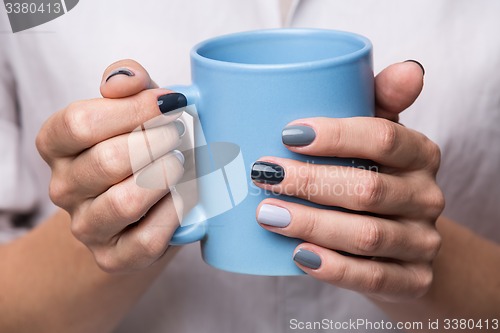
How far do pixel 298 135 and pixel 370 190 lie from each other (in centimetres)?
10

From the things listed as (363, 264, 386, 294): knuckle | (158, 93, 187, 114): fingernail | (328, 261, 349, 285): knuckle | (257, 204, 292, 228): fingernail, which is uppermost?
(158, 93, 187, 114): fingernail

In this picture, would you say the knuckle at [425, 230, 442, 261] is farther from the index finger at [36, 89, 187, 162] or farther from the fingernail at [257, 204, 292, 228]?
the index finger at [36, 89, 187, 162]

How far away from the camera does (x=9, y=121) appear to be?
1.08m

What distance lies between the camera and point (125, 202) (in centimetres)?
71

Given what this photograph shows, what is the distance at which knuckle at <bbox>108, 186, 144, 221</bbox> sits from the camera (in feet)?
2.34

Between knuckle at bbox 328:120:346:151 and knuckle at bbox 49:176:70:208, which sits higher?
knuckle at bbox 328:120:346:151

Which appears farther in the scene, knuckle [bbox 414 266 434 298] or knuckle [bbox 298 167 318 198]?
knuckle [bbox 414 266 434 298]

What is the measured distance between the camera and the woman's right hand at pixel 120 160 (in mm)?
694

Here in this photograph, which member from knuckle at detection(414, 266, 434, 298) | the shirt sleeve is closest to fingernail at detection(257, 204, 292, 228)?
knuckle at detection(414, 266, 434, 298)

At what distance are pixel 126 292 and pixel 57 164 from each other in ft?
0.88

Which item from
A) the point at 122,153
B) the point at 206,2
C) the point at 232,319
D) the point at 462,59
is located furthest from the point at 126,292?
the point at 462,59

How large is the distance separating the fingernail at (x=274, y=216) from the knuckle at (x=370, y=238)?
0.28ft

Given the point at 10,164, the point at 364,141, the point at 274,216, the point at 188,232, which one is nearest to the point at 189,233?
the point at 188,232

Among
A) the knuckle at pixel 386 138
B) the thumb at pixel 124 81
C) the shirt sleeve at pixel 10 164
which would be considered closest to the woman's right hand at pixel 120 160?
the thumb at pixel 124 81
